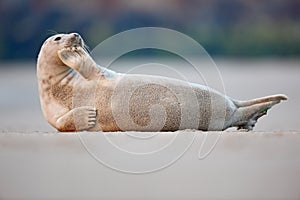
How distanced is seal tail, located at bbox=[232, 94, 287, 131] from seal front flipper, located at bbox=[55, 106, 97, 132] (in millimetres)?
944

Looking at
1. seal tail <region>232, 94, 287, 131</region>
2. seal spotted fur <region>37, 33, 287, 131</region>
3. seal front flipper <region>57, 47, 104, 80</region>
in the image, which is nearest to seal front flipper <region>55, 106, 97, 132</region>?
seal spotted fur <region>37, 33, 287, 131</region>

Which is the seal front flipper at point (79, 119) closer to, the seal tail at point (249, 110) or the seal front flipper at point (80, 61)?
the seal front flipper at point (80, 61)

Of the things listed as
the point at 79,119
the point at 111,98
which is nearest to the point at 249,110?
the point at 111,98

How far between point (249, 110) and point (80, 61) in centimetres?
113

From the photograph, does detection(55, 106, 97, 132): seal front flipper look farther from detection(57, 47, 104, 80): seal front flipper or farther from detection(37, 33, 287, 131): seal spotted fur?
detection(57, 47, 104, 80): seal front flipper

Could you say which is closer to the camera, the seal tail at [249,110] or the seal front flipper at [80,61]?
the seal front flipper at [80,61]

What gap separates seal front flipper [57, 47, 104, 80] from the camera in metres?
5.56

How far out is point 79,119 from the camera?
216 inches

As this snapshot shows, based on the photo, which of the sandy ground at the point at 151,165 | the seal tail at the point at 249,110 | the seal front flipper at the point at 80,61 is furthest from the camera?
the seal tail at the point at 249,110

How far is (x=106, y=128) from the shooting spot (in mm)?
5500

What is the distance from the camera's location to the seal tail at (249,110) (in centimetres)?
583

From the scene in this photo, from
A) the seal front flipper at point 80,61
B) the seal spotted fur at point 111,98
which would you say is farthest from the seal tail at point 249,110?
the seal front flipper at point 80,61

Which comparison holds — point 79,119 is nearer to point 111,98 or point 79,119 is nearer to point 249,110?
point 111,98

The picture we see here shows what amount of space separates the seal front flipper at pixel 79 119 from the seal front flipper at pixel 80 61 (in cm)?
23
